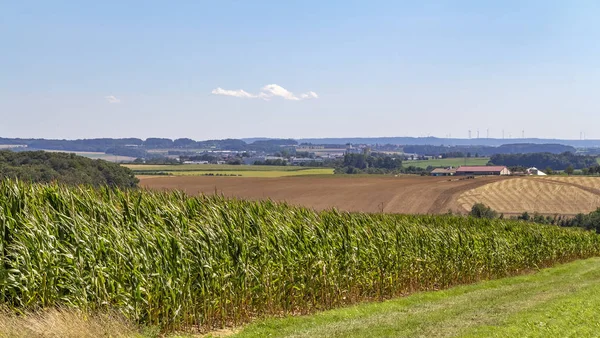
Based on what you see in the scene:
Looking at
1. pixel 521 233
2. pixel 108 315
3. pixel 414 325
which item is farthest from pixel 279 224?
pixel 521 233

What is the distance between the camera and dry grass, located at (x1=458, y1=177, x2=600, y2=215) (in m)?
76.0

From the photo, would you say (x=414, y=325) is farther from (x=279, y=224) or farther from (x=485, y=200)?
(x=485, y=200)

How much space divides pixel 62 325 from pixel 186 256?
4162mm

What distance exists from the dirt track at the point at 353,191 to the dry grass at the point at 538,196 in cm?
238

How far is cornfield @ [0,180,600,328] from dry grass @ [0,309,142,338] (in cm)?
56

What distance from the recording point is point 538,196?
8206 cm

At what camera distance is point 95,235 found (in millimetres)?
13008

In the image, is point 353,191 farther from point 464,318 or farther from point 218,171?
point 464,318

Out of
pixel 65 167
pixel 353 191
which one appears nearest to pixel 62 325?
pixel 65 167

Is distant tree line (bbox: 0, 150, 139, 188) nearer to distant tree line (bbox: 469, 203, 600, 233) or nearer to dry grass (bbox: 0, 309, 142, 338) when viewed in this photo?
distant tree line (bbox: 469, 203, 600, 233)

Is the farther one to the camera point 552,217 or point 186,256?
point 552,217

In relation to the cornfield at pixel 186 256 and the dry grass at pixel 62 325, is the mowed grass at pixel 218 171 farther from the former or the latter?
the dry grass at pixel 62 325

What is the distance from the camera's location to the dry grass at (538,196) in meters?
76.0

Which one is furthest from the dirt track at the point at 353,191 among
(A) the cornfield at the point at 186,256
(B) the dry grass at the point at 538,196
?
(A) the cornfield at the point at 186,256
